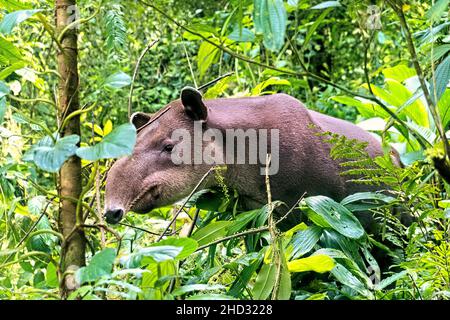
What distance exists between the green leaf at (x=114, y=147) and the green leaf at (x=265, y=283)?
762 millimetres

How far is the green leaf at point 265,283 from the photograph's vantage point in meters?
2.32

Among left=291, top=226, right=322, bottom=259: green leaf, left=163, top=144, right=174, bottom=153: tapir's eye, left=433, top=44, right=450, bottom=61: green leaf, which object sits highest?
left=433, top=44, right=450, bottom=61: green leaf

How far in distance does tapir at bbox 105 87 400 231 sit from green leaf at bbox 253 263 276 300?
0.86 metres

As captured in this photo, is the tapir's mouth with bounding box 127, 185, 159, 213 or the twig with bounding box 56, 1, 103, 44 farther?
the tapir's mouth with bounding box 127, 185, 159, 213

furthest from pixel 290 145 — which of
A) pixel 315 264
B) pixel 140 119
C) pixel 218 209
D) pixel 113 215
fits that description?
pixel 315 264

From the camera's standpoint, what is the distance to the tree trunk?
198 centimetres

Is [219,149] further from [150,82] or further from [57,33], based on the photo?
[150,82]

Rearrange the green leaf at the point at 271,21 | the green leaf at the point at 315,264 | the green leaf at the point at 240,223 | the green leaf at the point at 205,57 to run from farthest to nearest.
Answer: the green leaf at the point at 205,57 < the green leaf at the point at 240,223 < the green leaf at the point at 315,264 < the green leaf at the point at 271,21

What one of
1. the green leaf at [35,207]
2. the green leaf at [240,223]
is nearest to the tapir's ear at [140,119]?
the green leaf at [35,207]

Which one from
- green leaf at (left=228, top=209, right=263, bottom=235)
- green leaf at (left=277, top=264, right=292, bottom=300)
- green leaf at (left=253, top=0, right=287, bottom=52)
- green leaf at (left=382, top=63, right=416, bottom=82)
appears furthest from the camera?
green leaf at (left=382, top=63, right=416, bottom=82)

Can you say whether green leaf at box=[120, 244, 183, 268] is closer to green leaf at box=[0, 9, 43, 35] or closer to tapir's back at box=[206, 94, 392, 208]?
green leaf at box=[0, 9, 43, 35]

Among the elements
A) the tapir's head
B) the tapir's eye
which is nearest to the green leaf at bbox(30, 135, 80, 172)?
the tapir's head

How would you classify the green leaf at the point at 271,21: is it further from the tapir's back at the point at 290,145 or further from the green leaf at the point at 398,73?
the green leaf at the point at 398,73

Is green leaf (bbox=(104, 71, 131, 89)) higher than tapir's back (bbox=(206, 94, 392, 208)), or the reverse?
green leaf (bbox=(104, 71, 131, 89))
